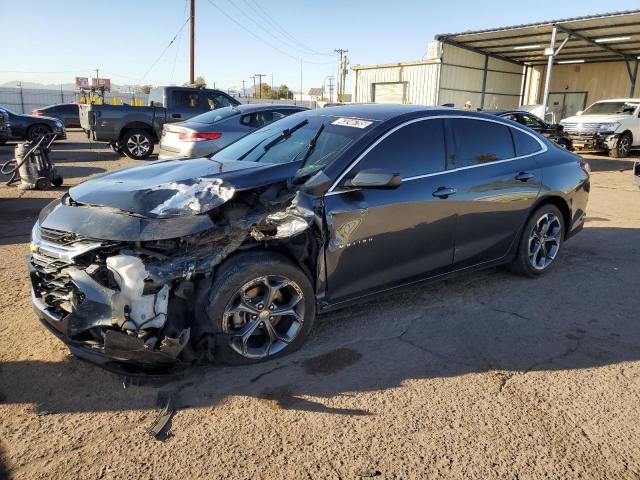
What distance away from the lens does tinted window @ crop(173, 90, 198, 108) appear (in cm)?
1364

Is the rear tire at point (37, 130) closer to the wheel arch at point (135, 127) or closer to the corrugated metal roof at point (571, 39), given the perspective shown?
the wheel arch at point (135, 127)

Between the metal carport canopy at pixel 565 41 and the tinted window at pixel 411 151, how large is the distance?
17704mm

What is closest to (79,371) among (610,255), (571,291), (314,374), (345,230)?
(314,374)

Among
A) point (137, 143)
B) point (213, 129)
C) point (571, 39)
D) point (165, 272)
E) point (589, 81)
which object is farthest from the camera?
point (589, 81)

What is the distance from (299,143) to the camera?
399 cm

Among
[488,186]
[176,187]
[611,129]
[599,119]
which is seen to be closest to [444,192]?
[488,186]

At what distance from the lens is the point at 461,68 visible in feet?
87.8

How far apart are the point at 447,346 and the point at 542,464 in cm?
124

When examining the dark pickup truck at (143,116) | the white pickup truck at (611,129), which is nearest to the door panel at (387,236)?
the dark pickup truck at (143,116)

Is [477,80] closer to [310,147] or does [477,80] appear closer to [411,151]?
[411,151]

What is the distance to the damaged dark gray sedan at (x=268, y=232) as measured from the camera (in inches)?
113

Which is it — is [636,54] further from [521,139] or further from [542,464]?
[542,464]

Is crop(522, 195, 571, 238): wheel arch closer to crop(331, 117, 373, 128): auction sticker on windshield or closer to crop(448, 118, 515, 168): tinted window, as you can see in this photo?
crop(448, 118, 515, 168): tinted window

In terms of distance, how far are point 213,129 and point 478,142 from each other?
6.30 m
